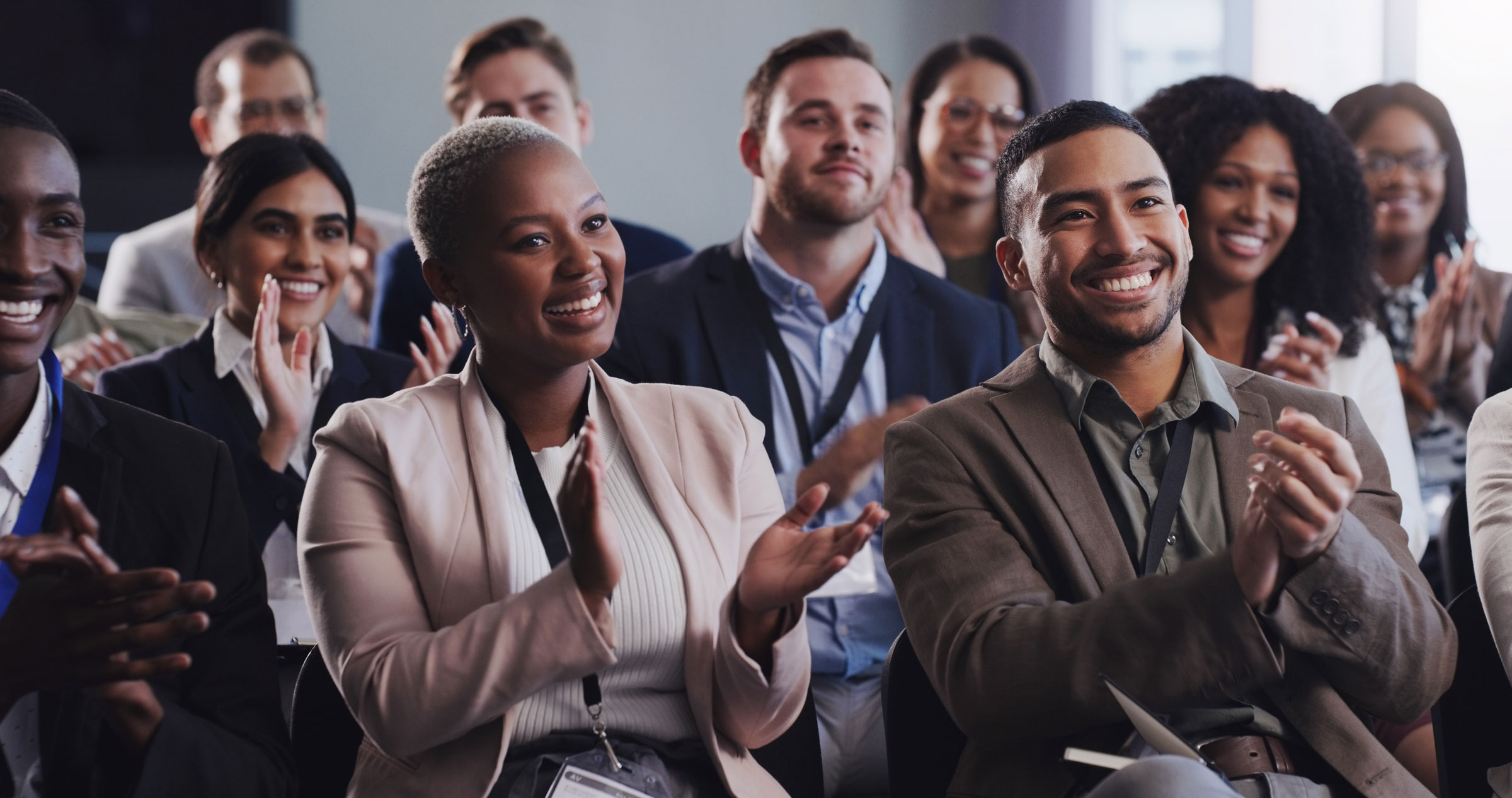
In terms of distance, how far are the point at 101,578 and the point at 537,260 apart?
0.65 m

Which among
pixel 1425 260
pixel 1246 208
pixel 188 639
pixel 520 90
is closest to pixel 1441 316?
pixel 1425 260

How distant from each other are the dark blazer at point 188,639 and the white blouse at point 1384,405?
199cm

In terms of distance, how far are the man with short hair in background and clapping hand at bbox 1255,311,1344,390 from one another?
2.44 metres

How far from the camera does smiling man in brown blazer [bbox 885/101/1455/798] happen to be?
1540 millimetres

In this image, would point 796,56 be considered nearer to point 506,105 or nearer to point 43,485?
point 506,105

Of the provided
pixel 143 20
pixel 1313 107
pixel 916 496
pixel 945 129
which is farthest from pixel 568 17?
pixel 916 496

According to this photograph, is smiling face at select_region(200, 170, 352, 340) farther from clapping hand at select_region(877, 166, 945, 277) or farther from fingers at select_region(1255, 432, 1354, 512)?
fingers at select_region(1255, 432, 1354, 512)

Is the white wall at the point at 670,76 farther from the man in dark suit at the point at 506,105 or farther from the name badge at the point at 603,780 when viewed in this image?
the name badge at the point at 603,780

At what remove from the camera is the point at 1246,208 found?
114 inches

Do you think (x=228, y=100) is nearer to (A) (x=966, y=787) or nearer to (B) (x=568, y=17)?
(B) (x=568, y=17)

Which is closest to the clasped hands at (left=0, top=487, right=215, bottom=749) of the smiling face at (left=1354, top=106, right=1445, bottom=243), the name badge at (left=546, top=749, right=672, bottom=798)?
the name badge at (left=546, top=749, right=672, bottom=798)

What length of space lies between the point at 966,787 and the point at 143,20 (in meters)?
5.57

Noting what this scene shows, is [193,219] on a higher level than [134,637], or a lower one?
higher

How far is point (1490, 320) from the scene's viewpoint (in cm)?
388
